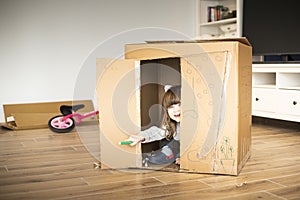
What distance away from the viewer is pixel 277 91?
9.86 feet

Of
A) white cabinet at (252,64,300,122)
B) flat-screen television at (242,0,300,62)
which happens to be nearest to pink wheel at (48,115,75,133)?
white cabinet at (252,64,300,122)

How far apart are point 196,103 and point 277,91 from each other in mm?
1470

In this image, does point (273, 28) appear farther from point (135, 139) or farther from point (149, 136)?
point (135, 139)

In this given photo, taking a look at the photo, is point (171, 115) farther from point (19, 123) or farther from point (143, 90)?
point (19, 123)

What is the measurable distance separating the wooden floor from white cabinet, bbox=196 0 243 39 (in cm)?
186

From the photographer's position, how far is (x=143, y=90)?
81.3 inches

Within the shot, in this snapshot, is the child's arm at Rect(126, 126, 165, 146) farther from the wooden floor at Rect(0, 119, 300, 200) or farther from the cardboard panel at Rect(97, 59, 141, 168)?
the wooden floor at Rect(0, 119, 300, 200)

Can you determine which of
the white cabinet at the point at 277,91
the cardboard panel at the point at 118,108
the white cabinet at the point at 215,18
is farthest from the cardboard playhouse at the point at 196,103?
the white cabinet at the point at 215,18

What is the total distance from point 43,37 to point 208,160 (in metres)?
2.39

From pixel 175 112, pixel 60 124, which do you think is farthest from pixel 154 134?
pixel 60 124

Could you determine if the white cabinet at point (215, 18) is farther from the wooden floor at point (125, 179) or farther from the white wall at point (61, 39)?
the wooden floor at point (125, 179)

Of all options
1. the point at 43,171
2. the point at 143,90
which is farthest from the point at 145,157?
the point at 43,171

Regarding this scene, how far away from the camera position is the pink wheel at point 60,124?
297 cm

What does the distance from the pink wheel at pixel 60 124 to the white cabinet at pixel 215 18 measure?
1.80 metres
